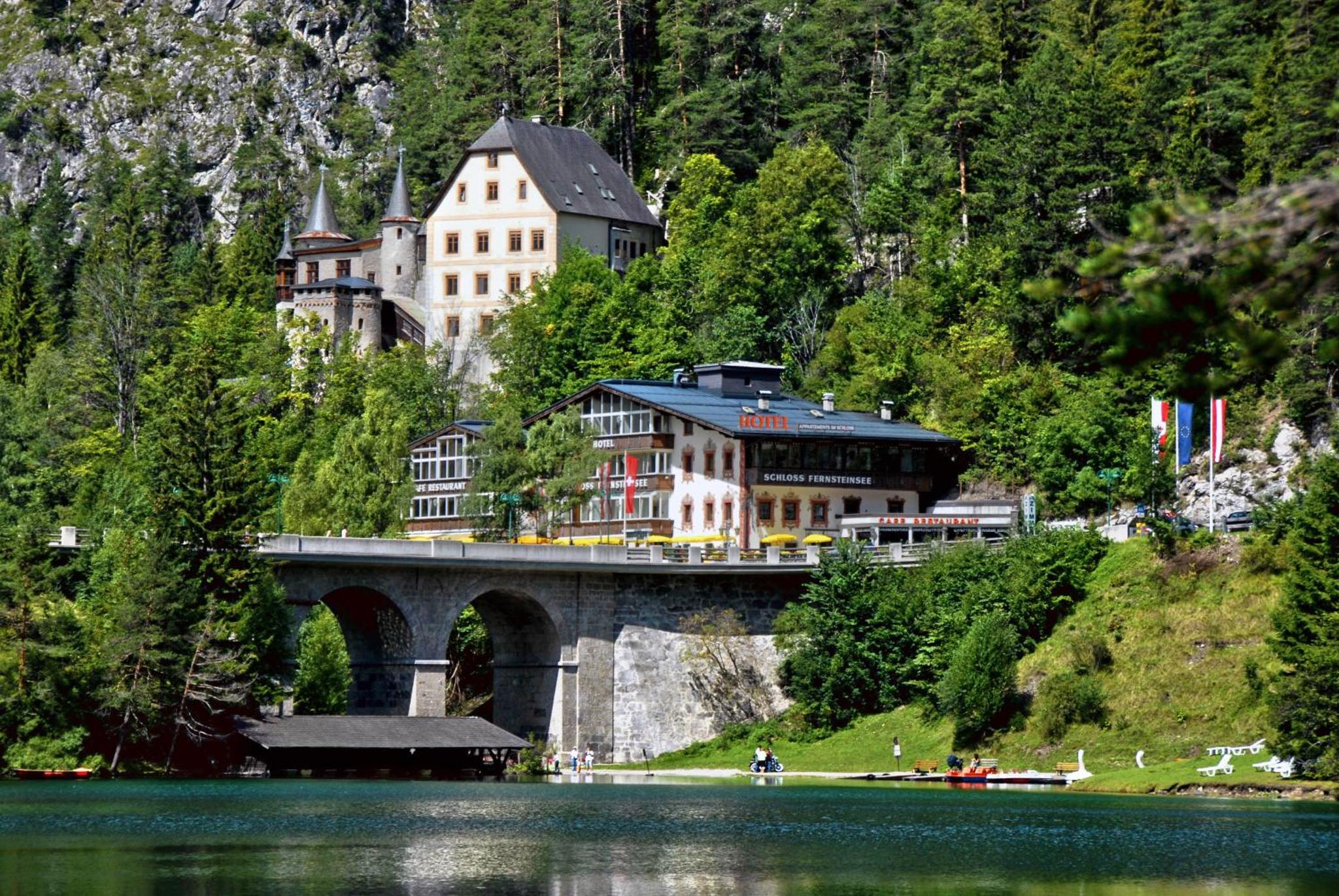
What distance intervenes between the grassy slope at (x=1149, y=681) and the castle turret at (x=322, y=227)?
74814mm

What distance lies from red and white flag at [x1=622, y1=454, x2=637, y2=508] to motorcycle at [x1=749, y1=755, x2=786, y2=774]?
1727 centimetres

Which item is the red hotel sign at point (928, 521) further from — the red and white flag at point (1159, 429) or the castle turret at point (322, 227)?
the castle turret at point (322, 227)

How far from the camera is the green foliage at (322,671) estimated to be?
94438 millimetres

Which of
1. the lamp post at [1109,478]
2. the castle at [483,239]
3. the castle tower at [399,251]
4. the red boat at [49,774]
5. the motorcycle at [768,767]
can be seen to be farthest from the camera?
the castle tower at [399,251]

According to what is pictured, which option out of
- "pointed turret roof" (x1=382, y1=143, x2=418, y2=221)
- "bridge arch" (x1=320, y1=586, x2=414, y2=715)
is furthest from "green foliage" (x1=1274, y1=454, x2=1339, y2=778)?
"pointed turret roof" (x1=382, y1=143, x2=418, y2=221)

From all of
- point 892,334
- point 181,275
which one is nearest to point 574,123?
point 181,275

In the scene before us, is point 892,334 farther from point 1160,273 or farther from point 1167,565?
point 1160,273

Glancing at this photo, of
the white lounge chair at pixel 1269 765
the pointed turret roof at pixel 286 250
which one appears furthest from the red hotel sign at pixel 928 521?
the pointed turret roof at pixel 286 250

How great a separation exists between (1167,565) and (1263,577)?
13.8 feet

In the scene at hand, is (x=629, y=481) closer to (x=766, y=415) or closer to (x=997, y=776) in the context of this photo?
(x=766, y=415)

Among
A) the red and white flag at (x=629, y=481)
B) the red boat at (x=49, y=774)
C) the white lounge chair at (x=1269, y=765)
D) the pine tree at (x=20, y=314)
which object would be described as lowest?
the red boat at (x=49, y=774)

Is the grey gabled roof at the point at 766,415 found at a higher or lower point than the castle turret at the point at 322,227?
lower

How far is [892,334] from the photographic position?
4230 inches

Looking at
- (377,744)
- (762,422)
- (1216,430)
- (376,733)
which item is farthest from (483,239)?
(1216,430)
